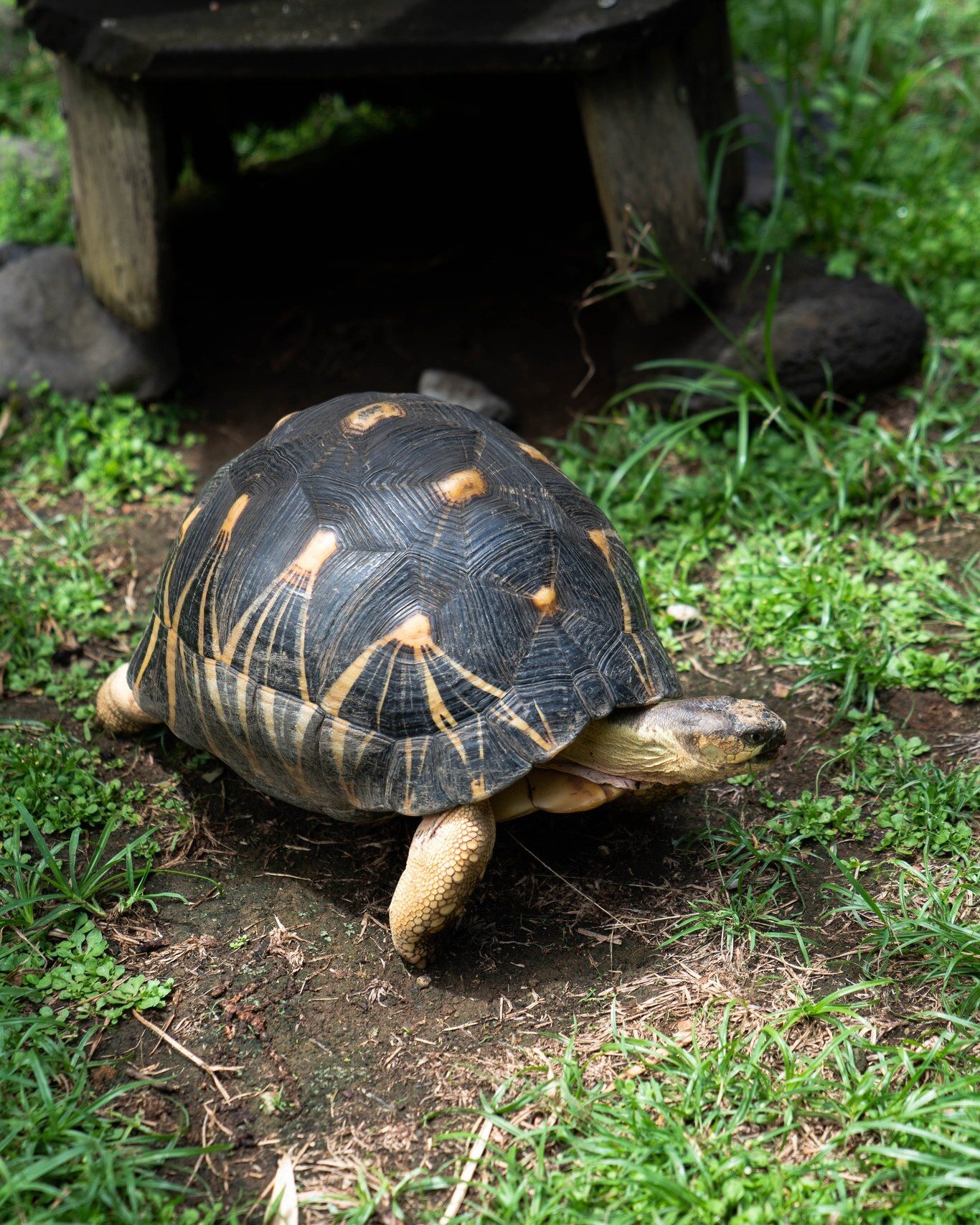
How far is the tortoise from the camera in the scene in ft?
7.98

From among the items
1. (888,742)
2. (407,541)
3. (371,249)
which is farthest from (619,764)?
(371,249)

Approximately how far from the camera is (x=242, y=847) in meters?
2.92

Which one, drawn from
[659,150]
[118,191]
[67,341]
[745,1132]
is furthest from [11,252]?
[745,1132]

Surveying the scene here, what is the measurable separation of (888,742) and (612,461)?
1624 mm

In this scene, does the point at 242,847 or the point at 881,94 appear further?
the point at 881,94

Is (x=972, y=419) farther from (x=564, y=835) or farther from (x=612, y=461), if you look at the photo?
(x=564, y=835)

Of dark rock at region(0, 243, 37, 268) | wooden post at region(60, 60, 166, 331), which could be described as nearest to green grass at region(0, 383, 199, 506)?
wooden post at region(60, 60, 166, 331)

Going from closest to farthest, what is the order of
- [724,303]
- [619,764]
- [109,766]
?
[619,764], [109,766], [724,303]

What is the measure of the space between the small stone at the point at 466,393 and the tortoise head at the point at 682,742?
7.10 feet

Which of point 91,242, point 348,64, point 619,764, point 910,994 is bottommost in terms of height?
point 910,994

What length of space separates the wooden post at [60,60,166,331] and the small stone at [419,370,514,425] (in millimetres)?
1214

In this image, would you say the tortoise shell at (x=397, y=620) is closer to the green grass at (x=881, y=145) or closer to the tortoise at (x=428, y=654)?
the tortoise at (x=428, y=654)

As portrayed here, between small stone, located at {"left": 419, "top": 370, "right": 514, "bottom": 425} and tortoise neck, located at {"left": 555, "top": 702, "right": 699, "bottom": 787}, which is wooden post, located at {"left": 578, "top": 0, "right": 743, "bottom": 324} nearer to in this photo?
small stone, located at {"left": 419, "top": 370, "right": 514, "bottom": 425}

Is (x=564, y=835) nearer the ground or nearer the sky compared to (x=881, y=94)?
nearer the ground
